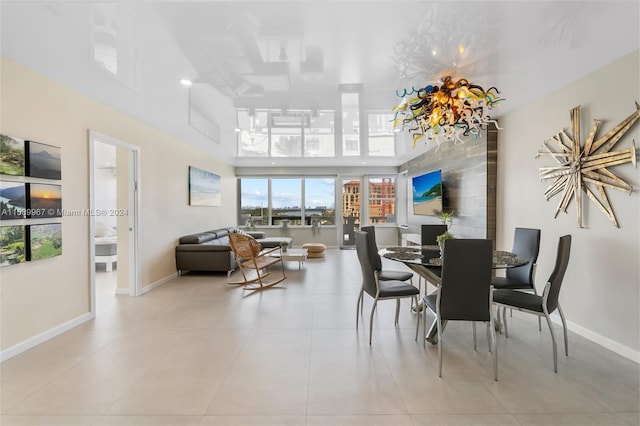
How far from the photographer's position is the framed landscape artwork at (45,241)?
2625 millimetres

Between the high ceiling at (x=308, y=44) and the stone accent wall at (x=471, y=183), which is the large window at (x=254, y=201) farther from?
the high ceiling at (x=308, y=44)

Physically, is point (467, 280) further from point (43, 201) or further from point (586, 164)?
point (43, 201)

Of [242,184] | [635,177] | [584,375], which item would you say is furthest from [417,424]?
[242,184]

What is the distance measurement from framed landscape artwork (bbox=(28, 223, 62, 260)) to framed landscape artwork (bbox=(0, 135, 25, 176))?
500 millimetres

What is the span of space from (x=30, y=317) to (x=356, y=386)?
2.92m

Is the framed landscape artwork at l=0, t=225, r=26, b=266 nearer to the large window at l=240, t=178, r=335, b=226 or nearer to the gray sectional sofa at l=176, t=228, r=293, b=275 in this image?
the gray sectional sofa at l=176, t=228, r=293, b=275

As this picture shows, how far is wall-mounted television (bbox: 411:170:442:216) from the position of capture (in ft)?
19.0

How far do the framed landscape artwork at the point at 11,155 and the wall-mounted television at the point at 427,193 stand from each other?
230 inches

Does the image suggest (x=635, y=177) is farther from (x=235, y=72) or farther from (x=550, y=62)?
(x=235, y=72)

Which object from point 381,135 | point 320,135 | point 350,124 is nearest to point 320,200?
point 320,135

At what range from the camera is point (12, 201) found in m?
2.46

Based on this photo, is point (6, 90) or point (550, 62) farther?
point (550, 62)

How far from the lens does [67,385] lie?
2.06 meters

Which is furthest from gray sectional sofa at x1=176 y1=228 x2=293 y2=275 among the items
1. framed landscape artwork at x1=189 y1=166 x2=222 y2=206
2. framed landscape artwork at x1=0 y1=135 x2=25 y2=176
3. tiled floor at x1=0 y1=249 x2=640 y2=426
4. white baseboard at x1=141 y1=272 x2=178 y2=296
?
framed landscape artwork at x1=0 y1=135 x2=25 y2=176
